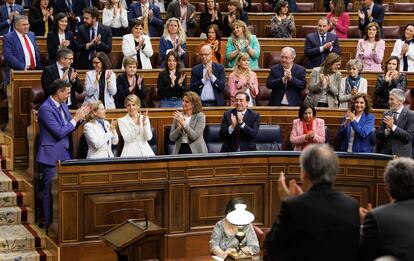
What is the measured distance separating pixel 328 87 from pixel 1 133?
3.14m

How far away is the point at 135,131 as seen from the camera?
753 centimetres

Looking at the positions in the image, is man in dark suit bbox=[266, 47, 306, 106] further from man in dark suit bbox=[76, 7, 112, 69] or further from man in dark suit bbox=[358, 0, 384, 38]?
man in dark suit bbox=[358, 0, 384, 38]

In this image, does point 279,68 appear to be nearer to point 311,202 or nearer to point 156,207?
point 156,207

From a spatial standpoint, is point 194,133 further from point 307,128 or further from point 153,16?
point 153,16

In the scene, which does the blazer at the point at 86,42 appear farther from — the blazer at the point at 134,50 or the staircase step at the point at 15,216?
the staircase step at the point at 15,216

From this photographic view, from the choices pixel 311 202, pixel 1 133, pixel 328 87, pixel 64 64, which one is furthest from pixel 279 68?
pixel 311 202

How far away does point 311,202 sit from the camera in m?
3.65

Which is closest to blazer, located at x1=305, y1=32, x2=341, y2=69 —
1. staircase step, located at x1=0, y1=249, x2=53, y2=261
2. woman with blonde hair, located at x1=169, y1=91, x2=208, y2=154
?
woman with blonde hair, located at x1=169, y1=91, x2=208, y2=154

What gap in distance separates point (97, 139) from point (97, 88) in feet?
3.61

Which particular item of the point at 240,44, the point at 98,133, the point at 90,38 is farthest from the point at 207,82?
the point at 98,133

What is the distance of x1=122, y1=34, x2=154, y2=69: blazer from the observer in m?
9.15

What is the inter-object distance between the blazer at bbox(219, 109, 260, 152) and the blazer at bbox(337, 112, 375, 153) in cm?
79

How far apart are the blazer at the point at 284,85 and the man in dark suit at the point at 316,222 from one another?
5.01m

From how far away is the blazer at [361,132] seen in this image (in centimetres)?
779
